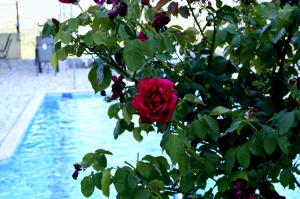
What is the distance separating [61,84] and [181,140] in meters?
8.15

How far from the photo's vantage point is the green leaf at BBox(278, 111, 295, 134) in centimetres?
83

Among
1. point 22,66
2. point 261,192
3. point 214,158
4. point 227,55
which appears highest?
point 227,55

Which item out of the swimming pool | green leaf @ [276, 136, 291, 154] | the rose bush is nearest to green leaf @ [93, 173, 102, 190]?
the rose bush

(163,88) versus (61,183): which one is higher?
(163,88)

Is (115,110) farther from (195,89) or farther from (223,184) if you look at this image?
(223,184)

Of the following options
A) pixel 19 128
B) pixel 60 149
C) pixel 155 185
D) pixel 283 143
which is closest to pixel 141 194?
pixel 155 185

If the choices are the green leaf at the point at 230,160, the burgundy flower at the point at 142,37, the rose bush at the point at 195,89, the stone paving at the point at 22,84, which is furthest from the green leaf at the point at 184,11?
the stone paving at the point at 22,84

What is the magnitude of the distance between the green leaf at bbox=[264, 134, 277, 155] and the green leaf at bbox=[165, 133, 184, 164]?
169 millimetres

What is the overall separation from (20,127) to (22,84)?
3489 mm

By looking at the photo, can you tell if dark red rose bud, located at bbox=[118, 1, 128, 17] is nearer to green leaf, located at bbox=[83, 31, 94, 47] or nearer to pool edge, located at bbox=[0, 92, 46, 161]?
green leaf, located at bbox=[83, 31, 94, 47]

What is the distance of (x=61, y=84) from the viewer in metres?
8.77

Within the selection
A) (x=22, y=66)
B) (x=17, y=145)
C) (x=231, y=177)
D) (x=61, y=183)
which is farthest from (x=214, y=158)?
(x=22, y=66)

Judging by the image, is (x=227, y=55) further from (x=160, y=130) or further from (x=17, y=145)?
(x=17, y=145)

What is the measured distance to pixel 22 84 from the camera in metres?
8.77
